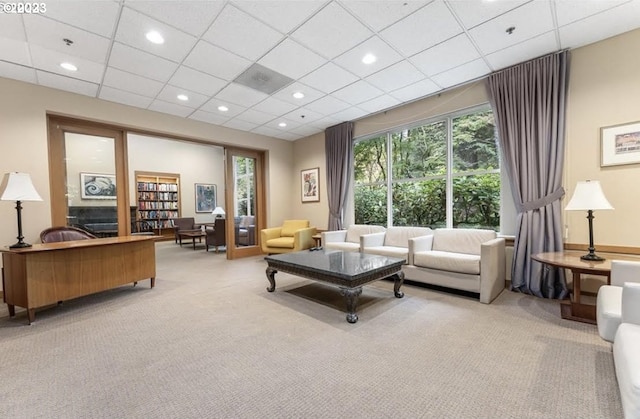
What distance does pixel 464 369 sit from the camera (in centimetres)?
185

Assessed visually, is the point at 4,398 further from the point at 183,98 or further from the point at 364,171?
the point at 364,171

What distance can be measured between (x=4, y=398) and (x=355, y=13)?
380 centimetres

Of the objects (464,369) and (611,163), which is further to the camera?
(611,163)

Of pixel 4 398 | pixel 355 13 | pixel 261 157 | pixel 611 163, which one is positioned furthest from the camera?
pixel 261 157

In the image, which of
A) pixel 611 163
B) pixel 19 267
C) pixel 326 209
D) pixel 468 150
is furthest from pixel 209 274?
pixel 611 163

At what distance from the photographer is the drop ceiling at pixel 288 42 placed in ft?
7.96

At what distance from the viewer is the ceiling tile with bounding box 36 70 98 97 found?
3.49 metres

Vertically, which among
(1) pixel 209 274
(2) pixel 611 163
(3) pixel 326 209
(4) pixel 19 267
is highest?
(2) pixel 611 163

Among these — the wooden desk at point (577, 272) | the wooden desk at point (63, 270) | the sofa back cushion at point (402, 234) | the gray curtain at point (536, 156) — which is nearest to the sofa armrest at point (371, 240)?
the sofa back cushion at point (402, 234)

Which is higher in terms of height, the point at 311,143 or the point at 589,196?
the point at 311,143

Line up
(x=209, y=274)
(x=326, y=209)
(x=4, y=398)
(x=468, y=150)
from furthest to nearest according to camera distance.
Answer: (x=326, y=209) < (x=209, y=274) < (x=468, y=150) < (x=4, y=398)

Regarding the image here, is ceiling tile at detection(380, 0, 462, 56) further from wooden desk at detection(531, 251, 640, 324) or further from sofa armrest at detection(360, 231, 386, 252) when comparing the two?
sofa armrest at detection(360, 231, 386, 252)

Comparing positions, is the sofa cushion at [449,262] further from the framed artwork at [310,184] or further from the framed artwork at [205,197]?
the framed artwork at [205,197]

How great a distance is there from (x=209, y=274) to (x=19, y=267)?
2329 millimetres
